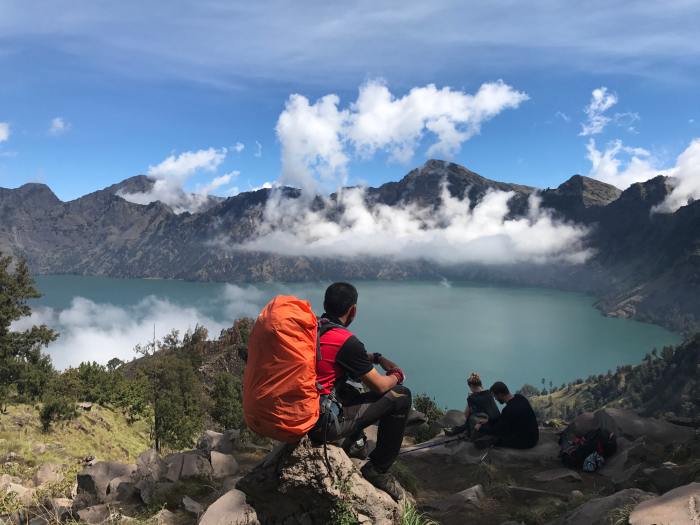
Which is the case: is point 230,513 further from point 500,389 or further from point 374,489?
point 500,389

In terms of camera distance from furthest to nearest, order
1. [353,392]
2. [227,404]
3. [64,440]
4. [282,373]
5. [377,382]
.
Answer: [227,404]
[64,440]
[353,392]
[377,382]
[282,373]

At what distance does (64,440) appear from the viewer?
86.2 feet

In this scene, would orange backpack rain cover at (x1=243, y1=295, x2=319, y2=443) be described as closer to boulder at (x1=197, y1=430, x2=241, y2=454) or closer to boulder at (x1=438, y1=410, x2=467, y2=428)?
boulder at (x1=197, y1=430, x2=241, y2=454)

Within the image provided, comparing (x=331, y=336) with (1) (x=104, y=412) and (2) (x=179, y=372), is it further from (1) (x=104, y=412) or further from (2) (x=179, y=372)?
(2) (x=179, y=372)

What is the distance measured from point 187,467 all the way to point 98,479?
2244 mm

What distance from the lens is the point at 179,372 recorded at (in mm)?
56125

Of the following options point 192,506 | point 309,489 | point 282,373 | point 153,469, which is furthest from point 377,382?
point 153,469

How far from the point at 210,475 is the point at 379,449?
6.42m

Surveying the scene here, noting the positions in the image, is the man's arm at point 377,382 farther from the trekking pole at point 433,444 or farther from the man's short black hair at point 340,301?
the trekking pole at point 433,444

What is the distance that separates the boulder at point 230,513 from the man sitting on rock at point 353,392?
2220 mm

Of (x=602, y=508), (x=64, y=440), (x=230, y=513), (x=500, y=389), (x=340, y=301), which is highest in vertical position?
(x=340, y=301)

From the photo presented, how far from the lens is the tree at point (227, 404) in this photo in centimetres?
5497

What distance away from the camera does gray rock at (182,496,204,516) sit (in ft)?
29.1

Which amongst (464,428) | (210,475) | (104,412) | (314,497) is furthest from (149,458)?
(104,412)
